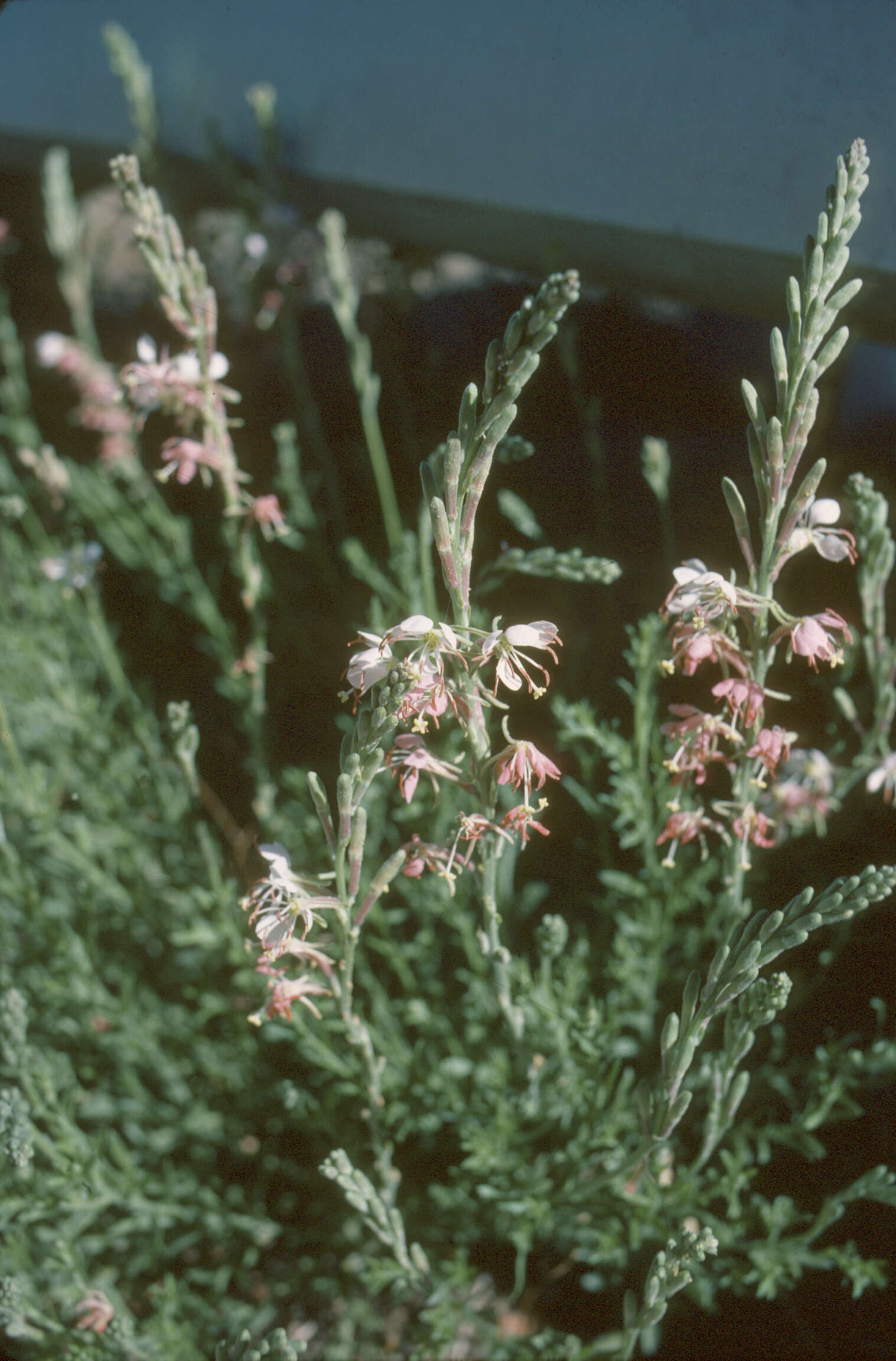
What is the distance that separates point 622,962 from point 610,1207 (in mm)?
435

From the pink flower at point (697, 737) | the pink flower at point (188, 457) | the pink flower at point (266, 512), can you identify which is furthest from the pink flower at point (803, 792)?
the pink flower at point (188, 457)

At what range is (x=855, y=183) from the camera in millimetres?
1054

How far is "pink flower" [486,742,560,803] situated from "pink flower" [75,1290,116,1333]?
3.66 ft

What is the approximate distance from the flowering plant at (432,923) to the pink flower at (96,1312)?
0.02 metres

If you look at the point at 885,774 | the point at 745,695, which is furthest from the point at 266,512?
the point at 885,774

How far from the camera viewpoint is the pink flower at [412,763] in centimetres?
118

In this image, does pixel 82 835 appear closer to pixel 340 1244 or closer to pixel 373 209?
pixel 340 1244

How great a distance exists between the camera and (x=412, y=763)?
3.87 feet

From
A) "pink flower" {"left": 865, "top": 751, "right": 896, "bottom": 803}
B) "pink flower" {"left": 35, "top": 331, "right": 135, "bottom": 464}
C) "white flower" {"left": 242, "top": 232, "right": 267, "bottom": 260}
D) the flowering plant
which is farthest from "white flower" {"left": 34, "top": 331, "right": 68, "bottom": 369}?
"pink flower" {"left": 865, "top": 751, "right": 896, "bottom": 803}

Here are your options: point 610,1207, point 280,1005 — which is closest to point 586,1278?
point 610,1207

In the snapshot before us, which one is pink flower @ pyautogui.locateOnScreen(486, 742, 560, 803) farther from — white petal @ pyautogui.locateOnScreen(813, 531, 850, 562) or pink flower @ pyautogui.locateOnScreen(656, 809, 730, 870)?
white petal @ pyautogui.locateOnScreen(813, 531, 850, 562)

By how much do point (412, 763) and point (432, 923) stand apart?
1148mm

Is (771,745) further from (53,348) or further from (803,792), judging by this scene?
(53,348)

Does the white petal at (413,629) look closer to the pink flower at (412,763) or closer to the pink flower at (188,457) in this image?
the pink flower at (412,763)
